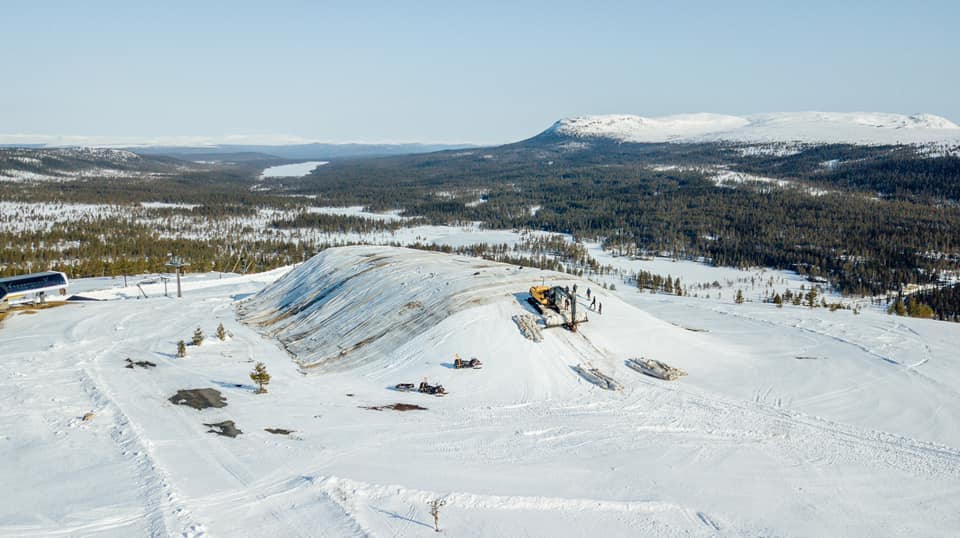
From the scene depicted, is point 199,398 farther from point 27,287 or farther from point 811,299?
point 811,299

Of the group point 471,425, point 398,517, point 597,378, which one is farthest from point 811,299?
point 398,517

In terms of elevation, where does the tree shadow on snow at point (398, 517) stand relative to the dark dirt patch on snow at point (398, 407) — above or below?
above

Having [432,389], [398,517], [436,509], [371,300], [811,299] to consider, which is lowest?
[811,299]

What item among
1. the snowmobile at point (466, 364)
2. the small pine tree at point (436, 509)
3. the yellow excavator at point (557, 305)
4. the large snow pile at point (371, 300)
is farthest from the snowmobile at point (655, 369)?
the small pine tree at point (436, 509)

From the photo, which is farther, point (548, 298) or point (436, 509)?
point (548, 298)

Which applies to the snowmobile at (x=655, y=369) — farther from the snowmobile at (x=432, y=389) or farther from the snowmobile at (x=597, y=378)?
the snowmobile at (x=432, y=389)

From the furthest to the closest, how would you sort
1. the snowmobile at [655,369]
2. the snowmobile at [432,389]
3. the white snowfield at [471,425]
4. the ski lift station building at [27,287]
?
the ski lift station building at [27,287], the snowmobile at [655,369], the snowmobile at [432,389], the white snowfield at [471,425]

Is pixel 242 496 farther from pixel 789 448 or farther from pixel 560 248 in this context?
pixel 560 248

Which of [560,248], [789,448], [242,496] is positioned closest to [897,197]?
[560,248]
